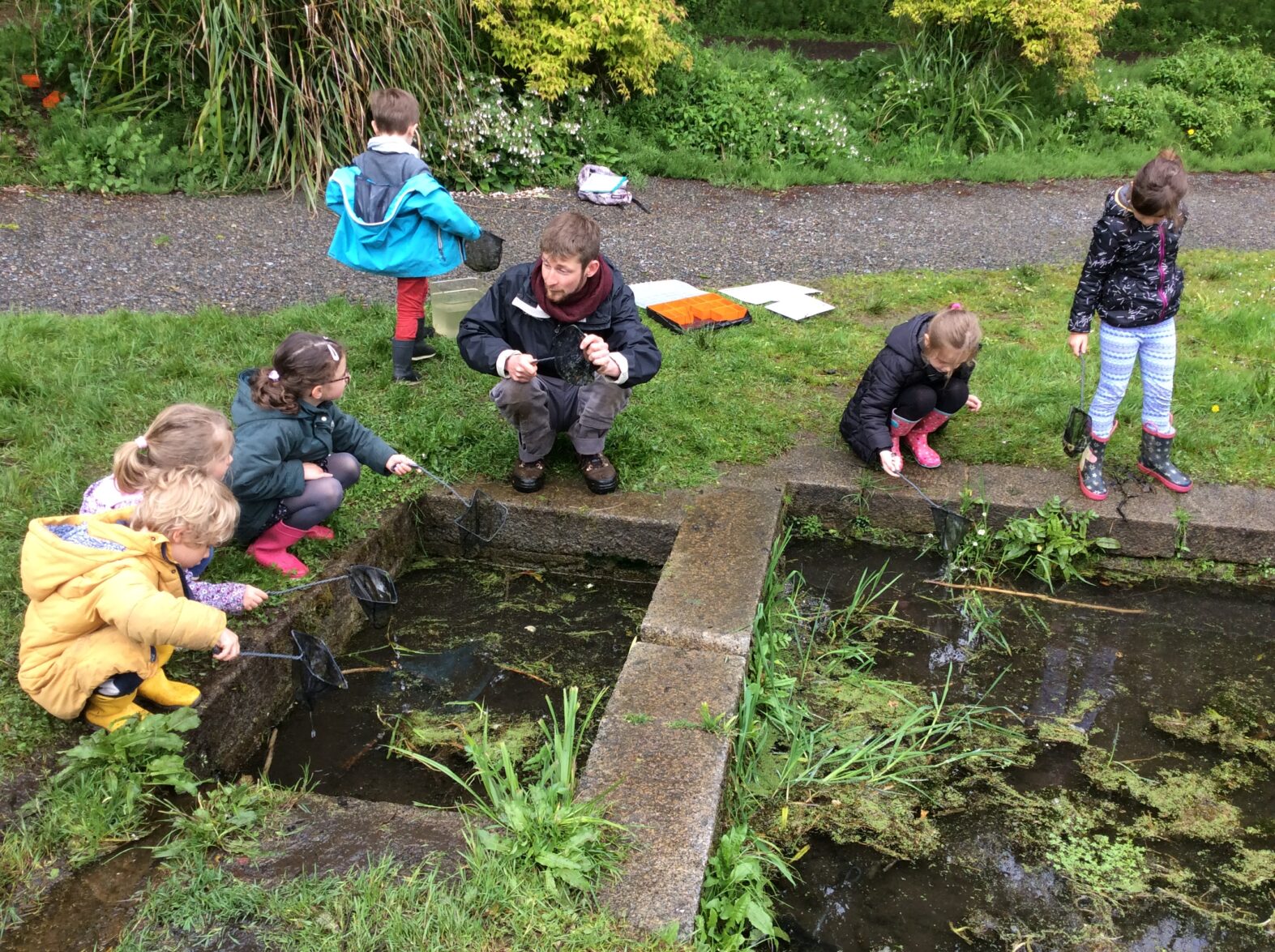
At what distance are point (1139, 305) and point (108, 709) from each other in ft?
12.9

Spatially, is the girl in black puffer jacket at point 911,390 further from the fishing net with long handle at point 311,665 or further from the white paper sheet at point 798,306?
the fishing net with long handle at point 311,665

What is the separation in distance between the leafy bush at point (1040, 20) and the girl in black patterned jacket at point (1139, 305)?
5.98 meters

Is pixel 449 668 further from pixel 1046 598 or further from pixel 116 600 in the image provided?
pixel 1046 598

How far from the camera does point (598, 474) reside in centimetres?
416

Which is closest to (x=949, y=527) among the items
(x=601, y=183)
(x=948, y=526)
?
(x=948, y=526)

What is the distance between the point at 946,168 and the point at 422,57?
16.0 ft

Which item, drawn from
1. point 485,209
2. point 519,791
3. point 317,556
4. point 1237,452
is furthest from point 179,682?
point 485,209

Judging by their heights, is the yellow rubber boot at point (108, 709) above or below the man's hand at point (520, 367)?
below

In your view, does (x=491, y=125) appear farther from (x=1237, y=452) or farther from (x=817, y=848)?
(x=817, y=848)

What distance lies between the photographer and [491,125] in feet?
27.5

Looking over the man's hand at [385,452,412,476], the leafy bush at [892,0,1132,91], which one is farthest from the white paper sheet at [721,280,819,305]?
the leafy bush at [892,0,1132,91]

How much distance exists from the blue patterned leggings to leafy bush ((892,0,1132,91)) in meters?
6.19

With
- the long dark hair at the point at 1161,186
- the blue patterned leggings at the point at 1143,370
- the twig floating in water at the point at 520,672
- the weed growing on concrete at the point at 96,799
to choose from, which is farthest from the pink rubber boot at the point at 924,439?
the weed growing on concrete at the point at 96,799

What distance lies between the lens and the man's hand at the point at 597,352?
374 cm
